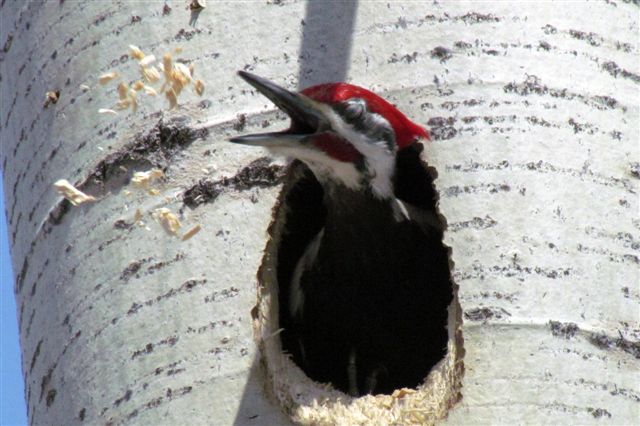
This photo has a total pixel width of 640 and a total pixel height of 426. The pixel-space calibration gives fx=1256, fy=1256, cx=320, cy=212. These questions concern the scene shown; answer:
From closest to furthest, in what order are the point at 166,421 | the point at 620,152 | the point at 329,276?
the point at 166,421
the point at 620,152
the point at 329,276

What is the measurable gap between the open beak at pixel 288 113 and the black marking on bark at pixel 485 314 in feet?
1.72

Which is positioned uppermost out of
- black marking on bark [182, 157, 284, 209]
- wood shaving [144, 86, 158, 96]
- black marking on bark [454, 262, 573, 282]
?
wood shaving [144, 86, 158, 96]

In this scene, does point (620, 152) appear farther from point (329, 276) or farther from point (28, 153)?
point (28, 153)

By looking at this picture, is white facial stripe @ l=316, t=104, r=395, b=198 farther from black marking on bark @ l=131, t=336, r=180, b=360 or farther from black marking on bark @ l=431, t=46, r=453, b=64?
black marking on bark @ l=131, t=336, r=180, b=360

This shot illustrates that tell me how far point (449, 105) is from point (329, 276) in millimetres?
892

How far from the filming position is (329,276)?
327 cm

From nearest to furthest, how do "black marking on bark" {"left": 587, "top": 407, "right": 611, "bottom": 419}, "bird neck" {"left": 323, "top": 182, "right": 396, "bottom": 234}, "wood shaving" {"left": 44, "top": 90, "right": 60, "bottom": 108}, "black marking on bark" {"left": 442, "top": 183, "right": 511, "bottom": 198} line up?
"black marking on bark" {"left": 587, "top": 407, "right": 611, "bottom": 419} < "black marking on bark" {"left": 442, "top": 183, "right": 511, "bottom": 198} < "wood shaving" {"left": 44, "top": 90, "right": 60, "bottom": 108} < "bird neck" {"left": 323, "top": 182, "right": 396, "bottom": 234}

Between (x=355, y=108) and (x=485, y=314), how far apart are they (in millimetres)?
637

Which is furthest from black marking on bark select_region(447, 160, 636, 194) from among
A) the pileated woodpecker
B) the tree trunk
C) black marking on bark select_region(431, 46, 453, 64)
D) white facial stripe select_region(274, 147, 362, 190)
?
the pileated woodpecker

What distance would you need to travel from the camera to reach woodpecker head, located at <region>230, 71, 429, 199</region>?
8.29 feet

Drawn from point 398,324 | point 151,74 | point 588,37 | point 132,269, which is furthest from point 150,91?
point 398,324

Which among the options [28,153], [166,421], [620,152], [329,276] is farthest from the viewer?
[329,276]

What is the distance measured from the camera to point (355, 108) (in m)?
2.72

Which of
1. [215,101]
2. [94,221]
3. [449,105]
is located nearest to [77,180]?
[94,221]
